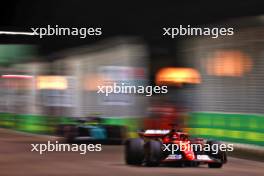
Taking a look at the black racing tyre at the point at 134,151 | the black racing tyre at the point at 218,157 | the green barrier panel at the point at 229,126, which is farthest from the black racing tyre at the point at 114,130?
the black racing tyre at the point at 218,157

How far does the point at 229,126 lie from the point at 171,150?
1.66 meters

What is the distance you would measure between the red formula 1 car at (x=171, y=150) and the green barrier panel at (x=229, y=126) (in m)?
0.22

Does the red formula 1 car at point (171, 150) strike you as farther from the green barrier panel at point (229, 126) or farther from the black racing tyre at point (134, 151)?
the green barrier panel at point (229, 126)

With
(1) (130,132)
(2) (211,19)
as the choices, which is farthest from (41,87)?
(2) (211,19)

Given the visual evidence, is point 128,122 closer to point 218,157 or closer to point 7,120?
point 7,120

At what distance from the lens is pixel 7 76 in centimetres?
619

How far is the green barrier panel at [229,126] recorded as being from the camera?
7584mm

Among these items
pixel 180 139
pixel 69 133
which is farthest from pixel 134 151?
pixel 69 133

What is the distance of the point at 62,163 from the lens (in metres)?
6.30

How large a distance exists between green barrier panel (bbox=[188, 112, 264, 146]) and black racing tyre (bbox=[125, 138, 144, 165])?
56 cm

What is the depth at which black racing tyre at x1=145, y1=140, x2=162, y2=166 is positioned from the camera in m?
7.38

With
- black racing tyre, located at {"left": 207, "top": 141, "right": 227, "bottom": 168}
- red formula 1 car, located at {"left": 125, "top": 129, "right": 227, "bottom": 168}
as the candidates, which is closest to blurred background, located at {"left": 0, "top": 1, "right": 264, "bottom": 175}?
red formula 1 car, located at {"left": 125, "top": 129, "right": 227, "bottom": 168}

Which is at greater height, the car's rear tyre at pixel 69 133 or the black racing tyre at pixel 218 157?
the car's rear tyre at pixel 69 133

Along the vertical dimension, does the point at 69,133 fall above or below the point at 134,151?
above
